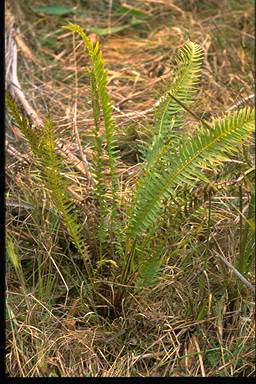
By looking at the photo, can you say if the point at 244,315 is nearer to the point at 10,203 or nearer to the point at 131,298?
the point at 131,298

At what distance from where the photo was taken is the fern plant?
1.61 m

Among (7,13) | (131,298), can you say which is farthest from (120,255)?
(7,13)

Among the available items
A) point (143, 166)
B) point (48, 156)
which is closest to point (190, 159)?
point (143, 166)

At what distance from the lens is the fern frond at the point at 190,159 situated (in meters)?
1.55

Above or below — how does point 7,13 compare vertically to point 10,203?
above

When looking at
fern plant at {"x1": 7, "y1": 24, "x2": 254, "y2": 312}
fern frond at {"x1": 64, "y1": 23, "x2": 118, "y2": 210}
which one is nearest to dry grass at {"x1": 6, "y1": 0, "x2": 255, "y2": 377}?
fern plant at {"x1": 7, "y1": 24, "x2": 254, "y2": 312}

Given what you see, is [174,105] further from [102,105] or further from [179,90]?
[102,105]

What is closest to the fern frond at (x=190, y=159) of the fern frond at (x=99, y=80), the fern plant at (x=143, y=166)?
the fern plant at (x=143, y=166)

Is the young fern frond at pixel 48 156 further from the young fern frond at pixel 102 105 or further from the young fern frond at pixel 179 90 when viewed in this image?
the young fern frond at pixel 179 90

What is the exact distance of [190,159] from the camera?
161 centimetres

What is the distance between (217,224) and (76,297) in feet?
1.45

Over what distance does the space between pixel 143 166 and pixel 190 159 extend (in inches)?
9.8

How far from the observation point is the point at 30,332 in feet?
5.65

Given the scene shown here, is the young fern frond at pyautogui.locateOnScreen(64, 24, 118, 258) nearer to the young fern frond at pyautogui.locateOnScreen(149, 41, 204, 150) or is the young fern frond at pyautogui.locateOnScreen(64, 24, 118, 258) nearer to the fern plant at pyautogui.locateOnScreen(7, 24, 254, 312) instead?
the fern plant at pyautogui.locateOnScreen(7, 24, 254, 312)
